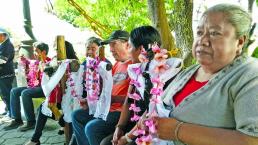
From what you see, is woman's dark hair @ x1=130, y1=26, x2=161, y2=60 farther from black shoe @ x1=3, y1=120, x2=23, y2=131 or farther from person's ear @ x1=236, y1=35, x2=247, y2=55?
black shoe @ x1=3, y1=120, x2=23, y2=131

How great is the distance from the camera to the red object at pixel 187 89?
5.51 feet

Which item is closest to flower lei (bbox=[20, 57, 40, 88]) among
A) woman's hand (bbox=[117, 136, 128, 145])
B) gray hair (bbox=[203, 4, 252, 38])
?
woman's hand (bbox=[117, 136, 128, 145])

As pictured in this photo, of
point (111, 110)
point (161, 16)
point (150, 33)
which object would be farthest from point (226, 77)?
point (161, 16)

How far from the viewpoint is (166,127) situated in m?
1.56

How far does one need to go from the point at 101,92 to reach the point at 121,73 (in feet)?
0.95

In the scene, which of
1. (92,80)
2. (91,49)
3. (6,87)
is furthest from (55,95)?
(6,87)

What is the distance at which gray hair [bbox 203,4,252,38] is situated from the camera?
1482 millimetres

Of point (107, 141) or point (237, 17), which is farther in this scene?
point (107, 141)

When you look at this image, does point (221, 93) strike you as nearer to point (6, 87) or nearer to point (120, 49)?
point (120, 49)

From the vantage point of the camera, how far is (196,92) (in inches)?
61.7

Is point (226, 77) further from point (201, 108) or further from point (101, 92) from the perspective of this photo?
point (101, 92)

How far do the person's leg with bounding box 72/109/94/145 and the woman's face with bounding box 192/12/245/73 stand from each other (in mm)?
2002

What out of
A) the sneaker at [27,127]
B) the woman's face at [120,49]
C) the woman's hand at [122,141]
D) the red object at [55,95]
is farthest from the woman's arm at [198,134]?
the sneaker at [27,127]

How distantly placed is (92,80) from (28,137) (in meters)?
2.25
